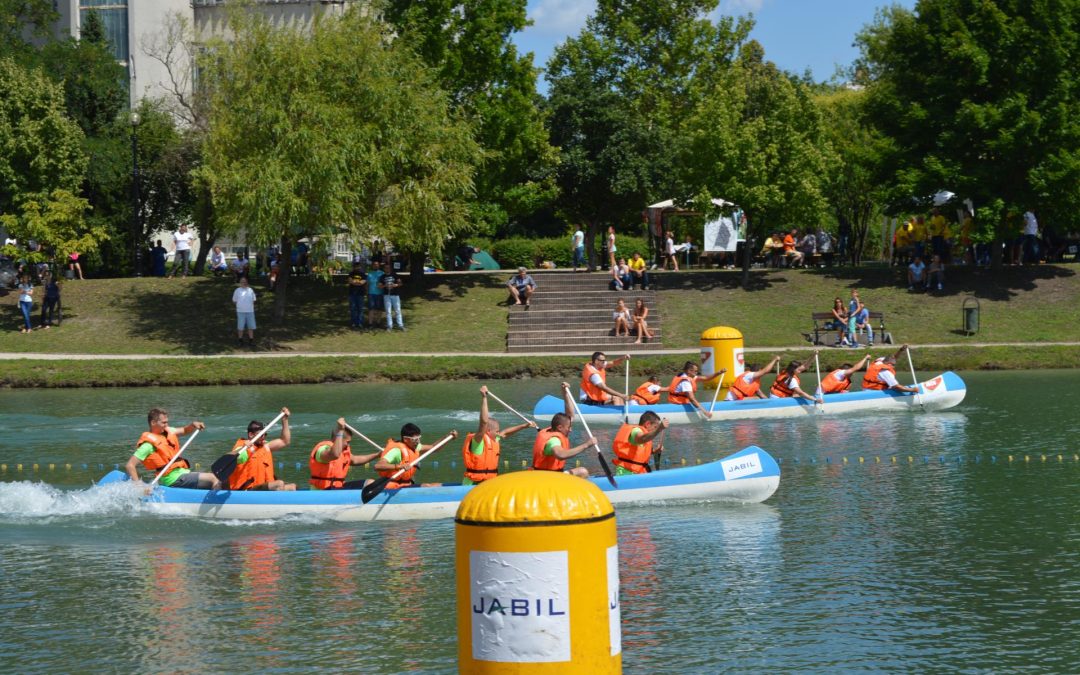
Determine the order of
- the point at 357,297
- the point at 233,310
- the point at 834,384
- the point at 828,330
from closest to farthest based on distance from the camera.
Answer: the point at 834,384 → the point at 828,330 → the point at 357,297 → the point at 233,310

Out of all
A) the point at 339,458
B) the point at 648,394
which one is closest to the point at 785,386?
the point at 648,394

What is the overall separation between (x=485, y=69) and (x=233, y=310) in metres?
12.1

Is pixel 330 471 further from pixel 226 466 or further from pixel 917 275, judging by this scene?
pixel 917 275

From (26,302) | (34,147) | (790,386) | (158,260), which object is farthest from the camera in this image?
(158,260)

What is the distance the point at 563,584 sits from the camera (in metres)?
7.11

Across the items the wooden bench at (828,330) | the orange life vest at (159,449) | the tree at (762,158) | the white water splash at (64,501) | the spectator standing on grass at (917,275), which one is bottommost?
the white water splash at (64,501)

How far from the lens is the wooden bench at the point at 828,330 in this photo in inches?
1465

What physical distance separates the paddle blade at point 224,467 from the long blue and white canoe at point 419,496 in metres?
0.26

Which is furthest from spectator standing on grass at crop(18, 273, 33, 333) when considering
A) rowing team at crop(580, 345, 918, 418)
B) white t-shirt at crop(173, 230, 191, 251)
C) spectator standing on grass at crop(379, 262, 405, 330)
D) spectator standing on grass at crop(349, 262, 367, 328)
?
rowing team at crop(580, 345, 918, 418)

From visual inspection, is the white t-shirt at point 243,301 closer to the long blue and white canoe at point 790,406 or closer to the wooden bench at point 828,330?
the long blue and white canoe at point 790,406

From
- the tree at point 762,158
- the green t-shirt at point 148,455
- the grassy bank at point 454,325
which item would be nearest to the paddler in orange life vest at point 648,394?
the grassy bank at point 454,325

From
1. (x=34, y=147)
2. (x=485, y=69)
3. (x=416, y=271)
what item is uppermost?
(x=485, y=69)

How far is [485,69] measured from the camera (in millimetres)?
45750

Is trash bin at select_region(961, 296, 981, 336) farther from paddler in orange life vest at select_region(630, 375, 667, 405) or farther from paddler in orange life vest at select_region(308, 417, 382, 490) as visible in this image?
paddler in orange life vest at select_region(308, 417, 382, 490)
